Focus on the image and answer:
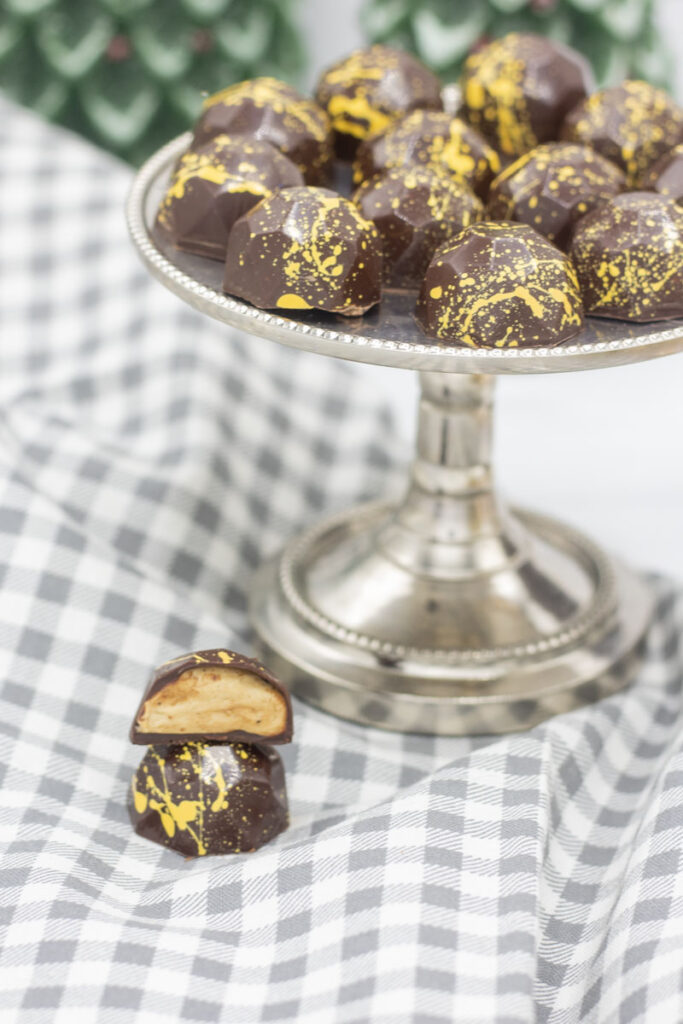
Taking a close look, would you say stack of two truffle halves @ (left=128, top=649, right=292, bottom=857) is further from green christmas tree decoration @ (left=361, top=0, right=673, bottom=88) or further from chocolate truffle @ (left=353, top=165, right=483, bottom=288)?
green christmas tree decoration @ (left=361, top=0, right=673, bottom=88)

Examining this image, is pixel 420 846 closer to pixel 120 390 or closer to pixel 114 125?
pixel 120 390

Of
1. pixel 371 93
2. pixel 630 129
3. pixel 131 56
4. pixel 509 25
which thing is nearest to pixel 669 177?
pixel 630 129

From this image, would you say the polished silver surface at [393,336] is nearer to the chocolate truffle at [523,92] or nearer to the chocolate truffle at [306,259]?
the chocolate truffle at [306,259]


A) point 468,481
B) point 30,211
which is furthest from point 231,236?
point 30,211

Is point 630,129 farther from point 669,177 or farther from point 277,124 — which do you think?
point 277,124

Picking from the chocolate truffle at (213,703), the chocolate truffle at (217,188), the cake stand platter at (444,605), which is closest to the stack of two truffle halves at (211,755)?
the chocolate truffle at (213,703)
